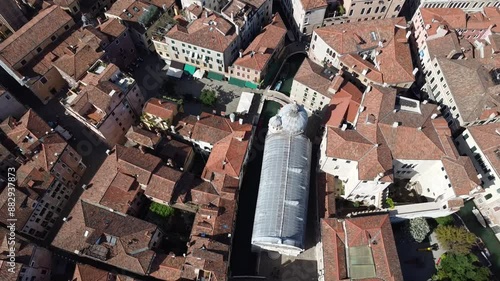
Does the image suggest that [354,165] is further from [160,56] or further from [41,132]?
[41,132]

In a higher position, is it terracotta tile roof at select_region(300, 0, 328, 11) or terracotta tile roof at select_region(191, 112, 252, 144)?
terracotta tile roof at select_region(300, 0, 328, 11)

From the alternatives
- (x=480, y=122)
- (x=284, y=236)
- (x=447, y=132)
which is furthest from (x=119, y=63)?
(x=480, y=122)

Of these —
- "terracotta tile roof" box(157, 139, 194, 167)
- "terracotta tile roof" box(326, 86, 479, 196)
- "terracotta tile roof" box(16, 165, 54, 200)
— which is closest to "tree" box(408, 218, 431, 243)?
"terracotta tile roof" box(326, 86, 479, 196)

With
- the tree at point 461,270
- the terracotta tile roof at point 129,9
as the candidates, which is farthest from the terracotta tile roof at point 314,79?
the terracotta tile roof at point 129,9

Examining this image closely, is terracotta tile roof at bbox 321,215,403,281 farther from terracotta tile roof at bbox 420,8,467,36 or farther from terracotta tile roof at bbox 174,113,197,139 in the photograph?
terracotta tile roof at bbox 420,8,467,36

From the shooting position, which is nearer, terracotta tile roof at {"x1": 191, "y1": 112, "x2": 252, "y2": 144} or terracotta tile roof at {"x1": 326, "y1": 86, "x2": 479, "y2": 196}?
terracotta tile roof at {"x1": 326, "y1": 86, "x2": 479, "y2": 196}

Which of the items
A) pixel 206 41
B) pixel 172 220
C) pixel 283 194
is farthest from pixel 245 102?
pixel 172 220
